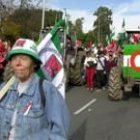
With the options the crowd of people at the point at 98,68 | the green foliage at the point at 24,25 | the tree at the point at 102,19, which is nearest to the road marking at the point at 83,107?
the crowd of people at the point at 98,68

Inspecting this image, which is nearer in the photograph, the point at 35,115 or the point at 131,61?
the point at 35,115

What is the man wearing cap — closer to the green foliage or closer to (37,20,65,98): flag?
(37,20,65,98): flag

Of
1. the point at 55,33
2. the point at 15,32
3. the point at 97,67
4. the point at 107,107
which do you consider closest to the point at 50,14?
the point at 15,32

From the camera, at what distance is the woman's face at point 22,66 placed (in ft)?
11.9

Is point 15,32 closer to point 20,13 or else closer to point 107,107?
point 20,13

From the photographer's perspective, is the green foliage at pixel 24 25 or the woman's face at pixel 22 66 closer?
the woman's face at pixel 22 66

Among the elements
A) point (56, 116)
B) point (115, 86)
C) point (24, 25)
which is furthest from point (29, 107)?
point (24, 25)

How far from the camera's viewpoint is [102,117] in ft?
39.7

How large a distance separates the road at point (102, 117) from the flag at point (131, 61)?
844mm

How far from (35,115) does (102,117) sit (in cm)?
856

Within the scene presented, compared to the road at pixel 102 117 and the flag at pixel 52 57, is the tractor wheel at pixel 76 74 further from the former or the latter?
the flag at pixel 52 57

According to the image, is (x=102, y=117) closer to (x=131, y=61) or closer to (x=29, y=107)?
(x=131, y=61)

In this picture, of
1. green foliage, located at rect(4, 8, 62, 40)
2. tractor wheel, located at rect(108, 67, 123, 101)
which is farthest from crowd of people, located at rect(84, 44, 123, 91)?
green foliage, located at rect(4, 8, 62, 40)

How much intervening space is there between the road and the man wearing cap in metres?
5.93
